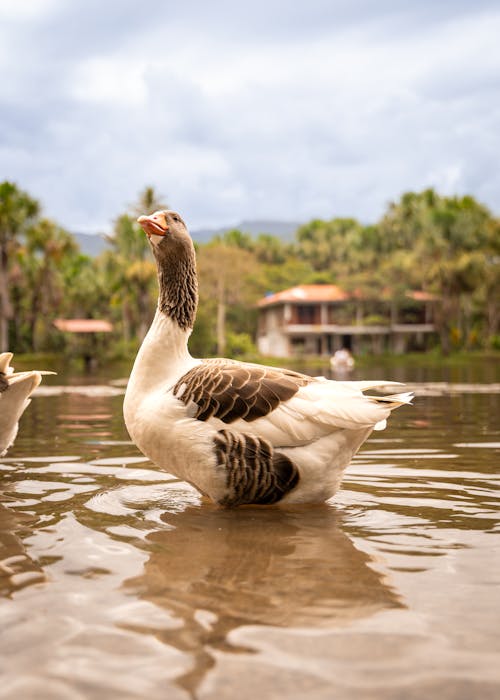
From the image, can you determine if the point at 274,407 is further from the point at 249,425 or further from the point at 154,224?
the point at 154,224

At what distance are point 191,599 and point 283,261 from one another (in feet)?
274

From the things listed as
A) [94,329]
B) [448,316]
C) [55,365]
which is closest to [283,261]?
[448,316]

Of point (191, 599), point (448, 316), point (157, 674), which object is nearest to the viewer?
point (157, 674)

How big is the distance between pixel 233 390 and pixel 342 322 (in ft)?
208

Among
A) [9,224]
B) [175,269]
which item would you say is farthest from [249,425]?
[9,224]

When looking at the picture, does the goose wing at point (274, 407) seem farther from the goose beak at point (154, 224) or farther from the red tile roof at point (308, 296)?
the red tile roof at point (308, 296)

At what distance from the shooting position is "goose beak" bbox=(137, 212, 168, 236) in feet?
17.5

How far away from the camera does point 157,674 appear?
2.54 metres

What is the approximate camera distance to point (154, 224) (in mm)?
5359

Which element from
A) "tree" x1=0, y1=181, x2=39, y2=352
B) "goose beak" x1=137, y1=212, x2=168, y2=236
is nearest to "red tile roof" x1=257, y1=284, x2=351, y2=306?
"tree" x1=0, y1=181, x2=39, y2=352

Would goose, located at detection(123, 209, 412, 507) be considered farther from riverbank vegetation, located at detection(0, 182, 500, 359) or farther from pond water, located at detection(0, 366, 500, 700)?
riverbank vegetation, located at detection(0, 182, 500, 359)

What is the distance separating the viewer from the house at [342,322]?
66.6 m

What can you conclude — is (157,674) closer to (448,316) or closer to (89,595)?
(89,595)

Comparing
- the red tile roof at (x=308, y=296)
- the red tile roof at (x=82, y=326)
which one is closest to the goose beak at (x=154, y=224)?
the red tile roof at (x=82, y=326)
